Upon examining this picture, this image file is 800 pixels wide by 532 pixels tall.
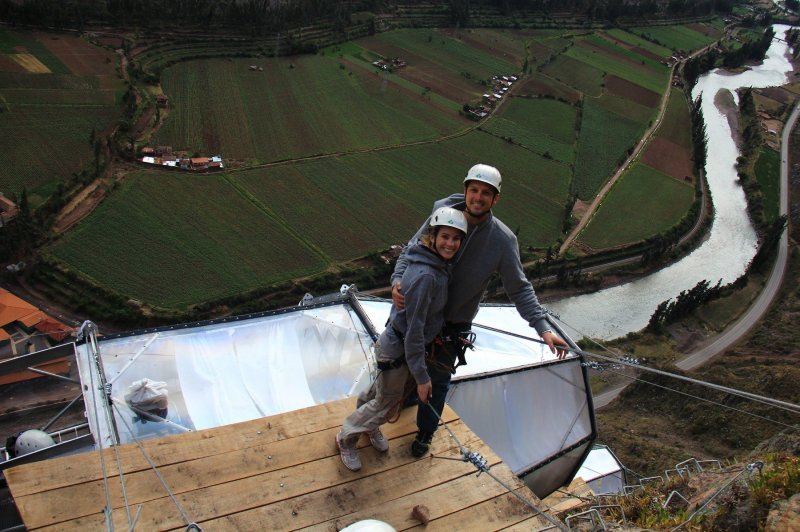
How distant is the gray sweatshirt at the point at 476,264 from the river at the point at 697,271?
23.3 meters

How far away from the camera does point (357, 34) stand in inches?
2542

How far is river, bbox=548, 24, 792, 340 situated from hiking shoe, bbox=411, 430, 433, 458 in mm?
22907

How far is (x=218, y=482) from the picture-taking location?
5500 mm

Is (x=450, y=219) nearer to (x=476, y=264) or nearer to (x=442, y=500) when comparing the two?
(x=476, y=264)

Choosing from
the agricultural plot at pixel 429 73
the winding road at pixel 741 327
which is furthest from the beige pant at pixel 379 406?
the agricultural plot at pixel 429 73

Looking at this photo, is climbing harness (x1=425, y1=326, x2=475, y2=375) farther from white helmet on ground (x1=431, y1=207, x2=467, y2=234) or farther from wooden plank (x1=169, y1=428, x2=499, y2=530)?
white helmet on ground (x1=431, y1=207, x2=467, y2=234)

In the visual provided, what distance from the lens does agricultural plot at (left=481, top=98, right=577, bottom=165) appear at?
165ft

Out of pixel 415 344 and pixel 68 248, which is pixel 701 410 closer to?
pixel 415 344

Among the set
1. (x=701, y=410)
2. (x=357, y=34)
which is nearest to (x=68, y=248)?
(x=701, y=410)

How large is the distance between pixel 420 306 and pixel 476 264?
75 cm

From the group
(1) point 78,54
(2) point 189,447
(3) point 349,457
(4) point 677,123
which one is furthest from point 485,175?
(4) point 677,123

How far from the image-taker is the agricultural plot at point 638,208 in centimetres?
4097

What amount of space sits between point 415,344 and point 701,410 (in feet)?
66.5

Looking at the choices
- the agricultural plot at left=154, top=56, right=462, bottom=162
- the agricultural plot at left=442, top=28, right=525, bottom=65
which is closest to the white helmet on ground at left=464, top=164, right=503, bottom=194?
the agricultural plot at left=154, top=56, right=462, bottom=162
